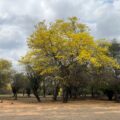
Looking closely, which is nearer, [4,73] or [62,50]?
[62,50]

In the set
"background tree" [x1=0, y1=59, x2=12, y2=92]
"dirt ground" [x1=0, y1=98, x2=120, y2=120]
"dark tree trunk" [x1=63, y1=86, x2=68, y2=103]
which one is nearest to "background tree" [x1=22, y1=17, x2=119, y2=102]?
"dark tree trunk" [x1=63, y1=86, x2=68, y2=103]

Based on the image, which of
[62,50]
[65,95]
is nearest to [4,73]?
[65,95]

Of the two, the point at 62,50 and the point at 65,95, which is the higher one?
the point at 62,50

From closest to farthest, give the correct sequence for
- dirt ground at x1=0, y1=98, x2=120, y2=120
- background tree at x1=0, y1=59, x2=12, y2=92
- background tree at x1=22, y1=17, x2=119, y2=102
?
dirt ground at x1=0, y1=98, x2=120, y2=120 → background tree at x1=22, y1=17, x2=119, y2=102 → background tree at x1=0, y1=59, x2=12, y2=92

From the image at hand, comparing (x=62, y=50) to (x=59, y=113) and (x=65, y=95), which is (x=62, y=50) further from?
(x=59, y=113)

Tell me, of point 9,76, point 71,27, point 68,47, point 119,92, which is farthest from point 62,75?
point 9,76

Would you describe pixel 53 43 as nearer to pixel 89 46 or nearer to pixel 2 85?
Result: pixel 89 46

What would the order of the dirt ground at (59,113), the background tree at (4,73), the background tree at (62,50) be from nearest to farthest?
1. the dirt ground at (59,113)
2. the background tree at (62,50)
3. the background tree at (4,73)

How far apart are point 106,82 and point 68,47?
26.7 feet

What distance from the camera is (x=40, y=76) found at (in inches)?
1929

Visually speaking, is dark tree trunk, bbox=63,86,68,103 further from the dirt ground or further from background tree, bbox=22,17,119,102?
the dirt ground

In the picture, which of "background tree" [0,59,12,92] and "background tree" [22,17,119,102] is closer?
"background tree" [22,17,119,102]

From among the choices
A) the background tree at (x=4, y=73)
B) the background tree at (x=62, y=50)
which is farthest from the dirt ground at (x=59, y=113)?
the background tree at (x=4, y=73)

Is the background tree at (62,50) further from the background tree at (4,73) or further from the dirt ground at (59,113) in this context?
the background tree at (4,73)
